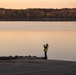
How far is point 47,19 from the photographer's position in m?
124

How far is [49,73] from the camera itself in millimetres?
12203

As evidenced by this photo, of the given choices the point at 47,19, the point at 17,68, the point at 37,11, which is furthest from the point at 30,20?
the point at 17,68

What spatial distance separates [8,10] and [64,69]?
406 feet

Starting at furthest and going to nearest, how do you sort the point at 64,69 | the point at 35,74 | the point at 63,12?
the point at 63,12
the point at 64,69
the point at 35,74

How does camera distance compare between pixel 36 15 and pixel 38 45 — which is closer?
pixel 38 45

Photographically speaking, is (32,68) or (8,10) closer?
(32,68)

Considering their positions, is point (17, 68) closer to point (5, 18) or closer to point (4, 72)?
point (4, 72)

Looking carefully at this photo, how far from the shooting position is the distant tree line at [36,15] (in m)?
122

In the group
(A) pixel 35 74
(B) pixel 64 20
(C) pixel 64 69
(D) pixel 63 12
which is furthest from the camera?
(D) pixel 63 12

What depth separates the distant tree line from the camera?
122 metres

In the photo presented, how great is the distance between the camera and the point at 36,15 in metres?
127

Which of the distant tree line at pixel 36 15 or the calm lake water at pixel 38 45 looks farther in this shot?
the distant tree line at pixel 36 15

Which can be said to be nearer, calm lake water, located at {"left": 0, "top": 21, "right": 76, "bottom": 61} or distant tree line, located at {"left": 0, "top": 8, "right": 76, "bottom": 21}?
calm lake water, located at {"left": 0, "top": 21, "right": 76, "bottom": 61}

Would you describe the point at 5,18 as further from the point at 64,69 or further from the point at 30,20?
the point at 64,69
